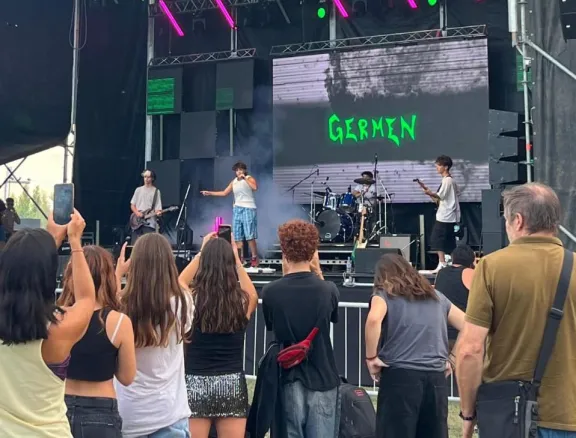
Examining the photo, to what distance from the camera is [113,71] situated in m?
11.9

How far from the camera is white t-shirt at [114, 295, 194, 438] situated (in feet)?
8.29

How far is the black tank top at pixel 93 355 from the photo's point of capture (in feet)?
7.36

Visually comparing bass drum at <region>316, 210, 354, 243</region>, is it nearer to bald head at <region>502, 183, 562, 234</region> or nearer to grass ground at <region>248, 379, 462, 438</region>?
grass ground at <region>248, 379, 462, 438</region>

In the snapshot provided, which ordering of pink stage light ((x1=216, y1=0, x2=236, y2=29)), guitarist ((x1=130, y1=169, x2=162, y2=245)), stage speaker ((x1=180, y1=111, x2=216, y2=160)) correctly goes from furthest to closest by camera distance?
stage speaker ((x1=180, y1=111, x2=216, y2=160)) < pink stage light ((x1=216, y1=0, x2=236, y2=29)) < guitarist ((x1=130, y1=169, x2=162, y2=245))

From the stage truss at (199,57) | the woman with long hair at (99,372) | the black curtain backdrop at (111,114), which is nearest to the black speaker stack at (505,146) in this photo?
the woman with long hair at (99,372)

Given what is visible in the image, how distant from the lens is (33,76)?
32.2ft

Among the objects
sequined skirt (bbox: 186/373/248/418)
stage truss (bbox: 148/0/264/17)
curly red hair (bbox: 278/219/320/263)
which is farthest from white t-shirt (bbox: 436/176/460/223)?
sequined skirt (bbox: 186/373/248/418)

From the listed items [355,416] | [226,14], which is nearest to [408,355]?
[355,416]

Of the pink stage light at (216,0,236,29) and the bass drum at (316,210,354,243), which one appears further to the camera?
the pink stage light at (216,0,236,29)

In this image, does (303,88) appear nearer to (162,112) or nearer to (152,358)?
(162,112)

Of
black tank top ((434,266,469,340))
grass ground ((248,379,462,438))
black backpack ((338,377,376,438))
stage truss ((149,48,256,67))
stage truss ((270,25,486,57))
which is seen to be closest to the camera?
black backpack ((338,377,376,438))

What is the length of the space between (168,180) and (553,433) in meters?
10.5

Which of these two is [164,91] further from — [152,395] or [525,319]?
[525,319]

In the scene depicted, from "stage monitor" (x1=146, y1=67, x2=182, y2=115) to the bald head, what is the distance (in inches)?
425
